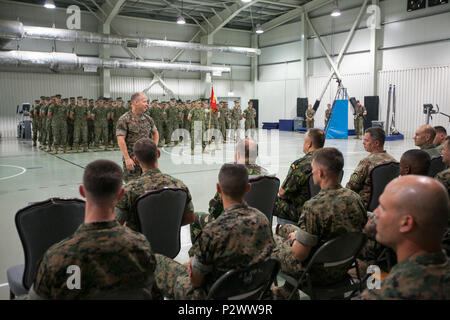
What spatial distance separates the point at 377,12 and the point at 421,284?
64.1ft

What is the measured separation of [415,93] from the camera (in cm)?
1727

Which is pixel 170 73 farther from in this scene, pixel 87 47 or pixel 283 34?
pixel 283 34

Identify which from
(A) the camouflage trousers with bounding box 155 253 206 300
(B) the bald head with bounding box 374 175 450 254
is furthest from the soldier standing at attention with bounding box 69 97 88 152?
(B) the bald head with bounding box 374 175 450 254

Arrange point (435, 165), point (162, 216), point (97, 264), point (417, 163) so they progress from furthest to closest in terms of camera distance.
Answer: point (435, 165) < point (417, 163) < point (162, 216) < point (97, 264)

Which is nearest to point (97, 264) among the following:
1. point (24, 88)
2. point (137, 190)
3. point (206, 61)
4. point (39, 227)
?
point (39, 227)

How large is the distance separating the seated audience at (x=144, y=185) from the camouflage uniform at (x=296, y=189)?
1.10m

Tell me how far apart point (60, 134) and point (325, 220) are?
11.5 m

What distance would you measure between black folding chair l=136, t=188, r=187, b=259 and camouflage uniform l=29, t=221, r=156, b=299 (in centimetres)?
92

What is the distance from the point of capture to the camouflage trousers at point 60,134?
Result: 11891mm

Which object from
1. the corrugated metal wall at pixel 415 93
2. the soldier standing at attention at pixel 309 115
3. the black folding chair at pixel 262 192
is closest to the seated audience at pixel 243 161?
the black folding chair at pixel 262 192

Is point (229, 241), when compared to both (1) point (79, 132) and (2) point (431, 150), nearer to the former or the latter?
(2) point (431, 150)

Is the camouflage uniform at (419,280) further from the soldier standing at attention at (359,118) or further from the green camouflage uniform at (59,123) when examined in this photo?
the soldier standing at attention at (359,118)

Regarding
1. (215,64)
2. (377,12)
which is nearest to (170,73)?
(215,64)

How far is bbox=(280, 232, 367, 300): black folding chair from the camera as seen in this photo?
2.12 metres
